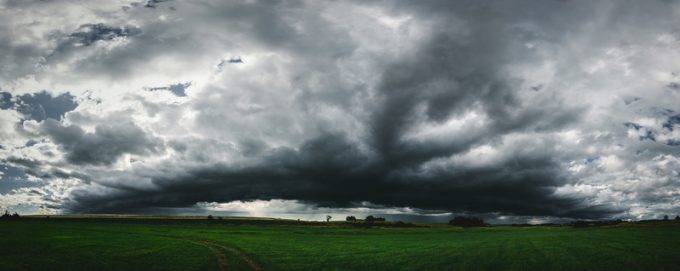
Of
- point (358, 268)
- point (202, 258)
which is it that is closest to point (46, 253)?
point (202, 258)

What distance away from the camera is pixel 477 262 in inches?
1363

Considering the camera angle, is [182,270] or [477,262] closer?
[182,270]

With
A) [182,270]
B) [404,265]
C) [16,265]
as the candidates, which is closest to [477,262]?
[404,265]

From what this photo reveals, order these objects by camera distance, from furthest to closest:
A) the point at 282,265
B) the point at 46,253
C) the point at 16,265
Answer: the point at 46,253 < the point at 282,265 < the point at 16,265

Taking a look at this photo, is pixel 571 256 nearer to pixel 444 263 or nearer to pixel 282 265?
pixel 444 263

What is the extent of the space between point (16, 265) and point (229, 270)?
16.1 m

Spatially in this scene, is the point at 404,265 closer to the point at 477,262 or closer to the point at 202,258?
the point at 477,262

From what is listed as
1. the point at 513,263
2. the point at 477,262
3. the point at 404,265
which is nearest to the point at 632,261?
the point at 513,263

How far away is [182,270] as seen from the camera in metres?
30.5

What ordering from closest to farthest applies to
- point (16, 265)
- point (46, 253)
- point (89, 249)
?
point (16, 265) < point (46, 253) < point (89, 249)

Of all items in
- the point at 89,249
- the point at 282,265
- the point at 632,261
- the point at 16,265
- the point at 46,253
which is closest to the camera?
the point at 16,265

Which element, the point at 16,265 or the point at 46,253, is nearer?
the point at 16,265

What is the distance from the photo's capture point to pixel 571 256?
121 ft

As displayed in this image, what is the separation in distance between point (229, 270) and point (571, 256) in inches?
1255
